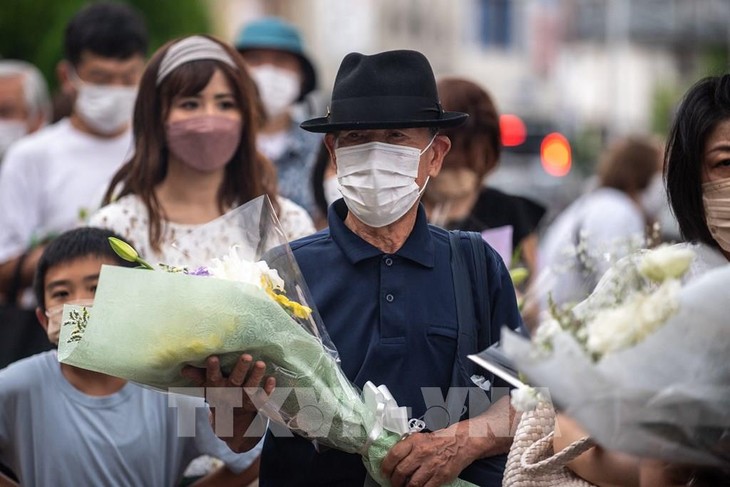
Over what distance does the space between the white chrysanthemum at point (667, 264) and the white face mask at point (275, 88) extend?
16.3 ft

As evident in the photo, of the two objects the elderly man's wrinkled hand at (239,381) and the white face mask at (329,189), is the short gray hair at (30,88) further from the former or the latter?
the elderly man's wrinkled hand at (239,381)

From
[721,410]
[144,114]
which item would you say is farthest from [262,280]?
[144,114]

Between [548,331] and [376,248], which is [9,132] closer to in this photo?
[376,248]

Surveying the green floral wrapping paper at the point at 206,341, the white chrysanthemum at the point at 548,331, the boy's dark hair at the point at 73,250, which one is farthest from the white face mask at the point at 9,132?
the white chrysanthemum at the point at 548,331

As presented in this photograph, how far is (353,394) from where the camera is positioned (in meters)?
3.98

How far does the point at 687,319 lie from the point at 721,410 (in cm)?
23

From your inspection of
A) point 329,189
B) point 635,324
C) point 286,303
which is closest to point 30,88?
point 329,189

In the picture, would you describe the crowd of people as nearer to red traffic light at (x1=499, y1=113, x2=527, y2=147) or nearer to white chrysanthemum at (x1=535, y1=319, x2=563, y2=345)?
white chrysanthemum at (x1=535, y1=319, x2=563, y2=345)

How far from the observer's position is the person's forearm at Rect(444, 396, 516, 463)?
404 centimetres

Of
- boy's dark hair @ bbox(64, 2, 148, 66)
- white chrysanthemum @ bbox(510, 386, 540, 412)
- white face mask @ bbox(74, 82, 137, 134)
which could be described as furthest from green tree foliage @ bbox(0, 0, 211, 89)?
white chrysanthemum @ bbox(510, 386, 540, 412)

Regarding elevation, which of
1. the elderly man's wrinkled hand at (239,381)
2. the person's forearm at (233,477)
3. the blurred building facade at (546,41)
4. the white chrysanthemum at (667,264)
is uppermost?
the white chrysanthemum at (667,264)

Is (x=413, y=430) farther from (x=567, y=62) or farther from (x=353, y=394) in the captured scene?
(x=567, y=62)

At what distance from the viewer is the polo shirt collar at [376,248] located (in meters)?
4.16

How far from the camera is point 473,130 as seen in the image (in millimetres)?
6488
